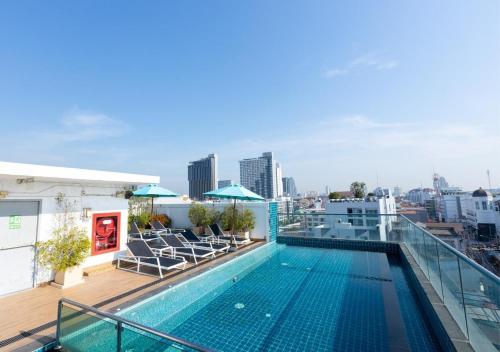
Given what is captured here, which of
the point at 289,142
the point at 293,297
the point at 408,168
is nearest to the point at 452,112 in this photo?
the point at 289,142

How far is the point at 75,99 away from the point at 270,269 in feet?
46.5

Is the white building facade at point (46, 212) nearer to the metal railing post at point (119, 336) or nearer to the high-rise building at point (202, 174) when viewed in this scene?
the metal railing post at point (119, 336)

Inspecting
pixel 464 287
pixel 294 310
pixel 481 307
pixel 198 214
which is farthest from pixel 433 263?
pixel 198 214

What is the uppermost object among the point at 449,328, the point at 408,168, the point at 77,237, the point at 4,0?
the point at 4,0

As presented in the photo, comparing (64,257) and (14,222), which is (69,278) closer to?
(64,257)

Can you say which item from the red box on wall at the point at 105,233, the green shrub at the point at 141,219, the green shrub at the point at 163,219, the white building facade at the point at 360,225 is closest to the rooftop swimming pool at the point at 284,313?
the white building facade at the point at 360,225

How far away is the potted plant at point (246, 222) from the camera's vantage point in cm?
1102

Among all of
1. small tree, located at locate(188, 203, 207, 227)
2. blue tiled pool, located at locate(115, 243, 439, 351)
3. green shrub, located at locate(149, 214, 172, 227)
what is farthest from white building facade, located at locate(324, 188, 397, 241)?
green shrub, located at locate(149, 214, 172, 227)

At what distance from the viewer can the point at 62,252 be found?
5.45 meters

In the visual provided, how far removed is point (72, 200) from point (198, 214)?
655 cm

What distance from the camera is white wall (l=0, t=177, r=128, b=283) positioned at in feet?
17.8

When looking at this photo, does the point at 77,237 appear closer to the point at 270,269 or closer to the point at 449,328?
the point at 270,269

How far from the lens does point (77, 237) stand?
20.0 ft

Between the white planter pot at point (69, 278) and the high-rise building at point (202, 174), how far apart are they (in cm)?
7235
